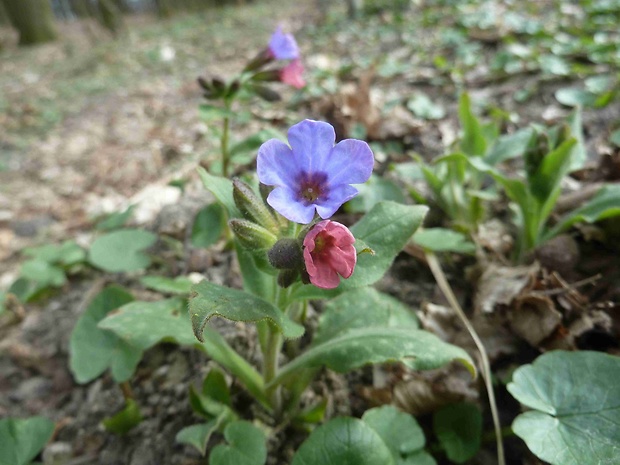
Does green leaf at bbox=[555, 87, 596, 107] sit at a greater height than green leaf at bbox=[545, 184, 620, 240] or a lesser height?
lesser

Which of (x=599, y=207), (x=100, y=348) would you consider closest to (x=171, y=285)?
(x=100, y=348)

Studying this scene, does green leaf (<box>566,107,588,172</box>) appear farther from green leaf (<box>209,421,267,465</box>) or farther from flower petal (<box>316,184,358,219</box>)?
green leaf (<box>209,421,267,465</box>)

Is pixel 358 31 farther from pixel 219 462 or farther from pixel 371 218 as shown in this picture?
pixel 219 462

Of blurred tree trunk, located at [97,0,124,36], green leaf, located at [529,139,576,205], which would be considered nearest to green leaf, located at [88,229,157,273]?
green leaf, located at [529,139,576,205]

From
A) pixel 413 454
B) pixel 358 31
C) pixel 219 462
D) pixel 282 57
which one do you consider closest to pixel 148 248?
pixel 282 57

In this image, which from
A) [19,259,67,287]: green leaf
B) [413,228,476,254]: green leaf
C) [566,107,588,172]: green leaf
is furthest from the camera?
[19,259,67,287]: green leaf
